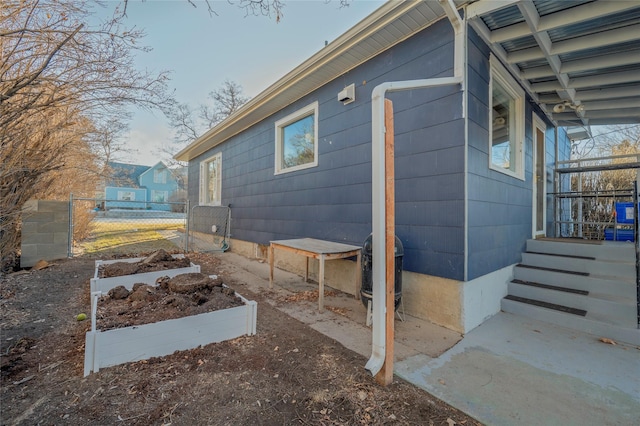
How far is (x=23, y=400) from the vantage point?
5.54ft

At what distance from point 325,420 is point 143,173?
34.2m

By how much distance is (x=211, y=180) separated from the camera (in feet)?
31.7

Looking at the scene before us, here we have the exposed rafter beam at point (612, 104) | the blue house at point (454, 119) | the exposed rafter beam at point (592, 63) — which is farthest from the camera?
the exposed rafter beam at point (612, 104)

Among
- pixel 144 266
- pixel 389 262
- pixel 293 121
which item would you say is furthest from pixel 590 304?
pixel 144 266

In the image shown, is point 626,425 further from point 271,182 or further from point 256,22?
point 271,182

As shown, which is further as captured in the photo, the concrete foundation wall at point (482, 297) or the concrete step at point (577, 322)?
the concrete foundation wall at point (482, 297)

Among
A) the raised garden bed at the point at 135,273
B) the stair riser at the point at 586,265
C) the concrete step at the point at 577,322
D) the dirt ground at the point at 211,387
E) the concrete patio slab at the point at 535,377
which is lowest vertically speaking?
the concrete patio slab at the point at 535,377

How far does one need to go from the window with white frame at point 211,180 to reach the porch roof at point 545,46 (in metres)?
4.45

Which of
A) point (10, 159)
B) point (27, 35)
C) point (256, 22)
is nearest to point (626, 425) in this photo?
point (256, 22)

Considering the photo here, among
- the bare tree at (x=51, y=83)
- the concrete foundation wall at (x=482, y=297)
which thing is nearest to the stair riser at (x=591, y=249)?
the concrete foundation wall at (x=482, y=297)

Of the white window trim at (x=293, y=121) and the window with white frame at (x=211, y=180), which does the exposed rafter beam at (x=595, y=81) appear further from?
the window with white frame at (x=211, y=180)

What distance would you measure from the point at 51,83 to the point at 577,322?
6.31 m

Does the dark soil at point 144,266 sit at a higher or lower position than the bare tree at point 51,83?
lower

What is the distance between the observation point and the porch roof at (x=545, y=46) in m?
2.71
